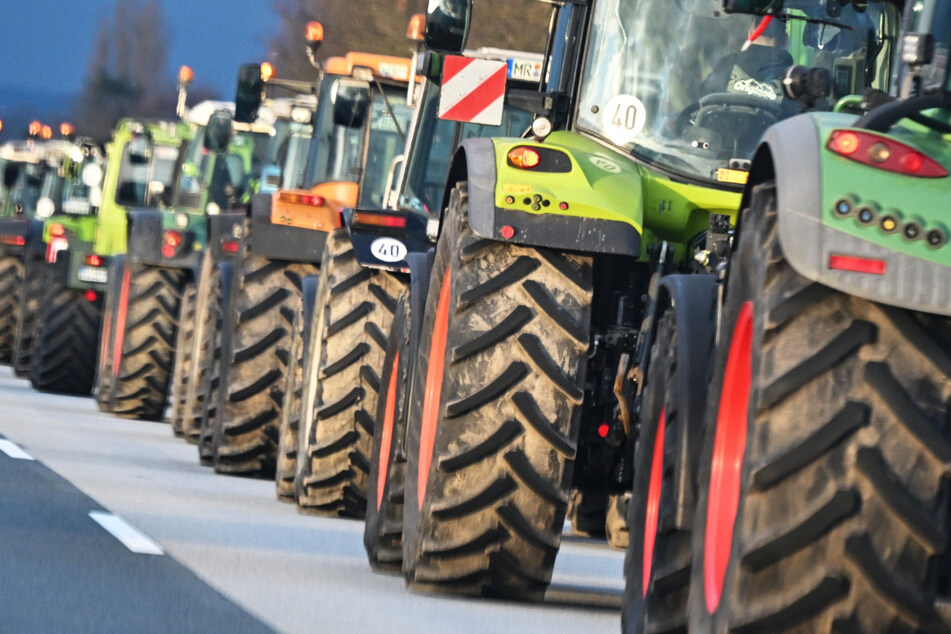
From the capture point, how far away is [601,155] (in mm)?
8047

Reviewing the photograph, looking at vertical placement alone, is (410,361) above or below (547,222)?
below

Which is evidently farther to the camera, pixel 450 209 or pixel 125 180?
pixel 125 180

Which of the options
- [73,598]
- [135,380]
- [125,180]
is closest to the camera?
[73,598]

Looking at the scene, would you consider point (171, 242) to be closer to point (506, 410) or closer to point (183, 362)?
point (183, 362)

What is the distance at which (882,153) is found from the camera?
4883 mm

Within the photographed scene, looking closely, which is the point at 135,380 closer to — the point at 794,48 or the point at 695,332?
the point at 794,48

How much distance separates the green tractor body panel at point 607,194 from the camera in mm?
7516

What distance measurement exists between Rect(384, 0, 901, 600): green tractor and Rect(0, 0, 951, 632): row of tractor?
12mm

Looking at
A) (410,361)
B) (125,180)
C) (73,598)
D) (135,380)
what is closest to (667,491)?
(73,598)

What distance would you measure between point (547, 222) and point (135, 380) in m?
11.4

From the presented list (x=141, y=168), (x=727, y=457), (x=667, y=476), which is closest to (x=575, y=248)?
(x=667, y=476)

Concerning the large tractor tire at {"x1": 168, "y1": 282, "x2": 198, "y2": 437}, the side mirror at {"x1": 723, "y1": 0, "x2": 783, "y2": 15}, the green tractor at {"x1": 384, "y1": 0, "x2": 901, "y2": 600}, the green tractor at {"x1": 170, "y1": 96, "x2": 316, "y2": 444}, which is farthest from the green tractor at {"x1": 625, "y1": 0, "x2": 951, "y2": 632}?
the large tractor tire at {"x1": 168, "y1": 282, "x2": 198, "y2": 437}

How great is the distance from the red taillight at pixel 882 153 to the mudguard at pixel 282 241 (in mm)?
8498

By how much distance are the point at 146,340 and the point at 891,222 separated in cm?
1389
